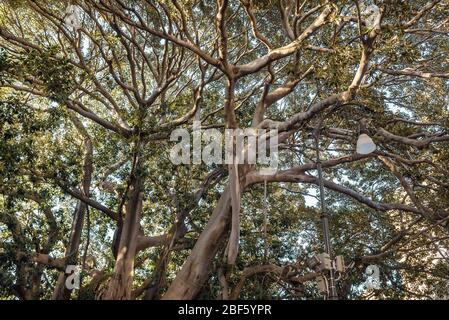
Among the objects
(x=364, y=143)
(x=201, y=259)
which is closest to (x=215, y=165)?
(x=201, y=259)

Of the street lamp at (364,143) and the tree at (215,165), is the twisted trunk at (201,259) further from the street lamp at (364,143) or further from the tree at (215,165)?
the street lamp at (364,143)

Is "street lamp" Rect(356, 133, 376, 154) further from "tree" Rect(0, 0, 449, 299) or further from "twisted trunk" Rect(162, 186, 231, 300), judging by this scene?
"twisted trunk" Rect(162, 186, 231, 300)

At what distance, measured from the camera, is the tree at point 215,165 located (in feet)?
21.1

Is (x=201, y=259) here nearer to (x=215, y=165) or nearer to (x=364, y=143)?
(x=215, y=165)

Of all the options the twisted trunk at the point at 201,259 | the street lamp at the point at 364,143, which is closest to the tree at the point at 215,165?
the twisted trunk at the point at 201,259

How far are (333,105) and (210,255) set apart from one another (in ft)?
10.3

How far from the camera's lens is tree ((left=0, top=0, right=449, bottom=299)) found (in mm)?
6426

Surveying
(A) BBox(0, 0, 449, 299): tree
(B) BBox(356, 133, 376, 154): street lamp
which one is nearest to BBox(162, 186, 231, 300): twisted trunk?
(A) BBox(0, 0, 449, 299): tree

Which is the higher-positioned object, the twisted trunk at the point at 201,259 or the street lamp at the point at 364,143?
the street lamp at the point at 364,143

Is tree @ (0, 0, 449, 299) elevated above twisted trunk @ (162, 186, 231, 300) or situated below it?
above

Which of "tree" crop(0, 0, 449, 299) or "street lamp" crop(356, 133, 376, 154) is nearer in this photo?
"street lamp" crop(356, 133, 376, 154)

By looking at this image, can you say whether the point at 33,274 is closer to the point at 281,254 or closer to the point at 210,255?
the point at 210,255

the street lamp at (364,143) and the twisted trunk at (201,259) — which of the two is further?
the twisted trunk at (201,259)

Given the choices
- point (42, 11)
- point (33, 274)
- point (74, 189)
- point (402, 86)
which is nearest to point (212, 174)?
point (74, 189)
